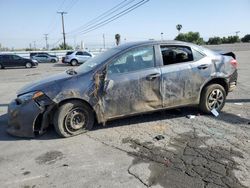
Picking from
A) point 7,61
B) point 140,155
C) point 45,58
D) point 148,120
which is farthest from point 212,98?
point 45,58

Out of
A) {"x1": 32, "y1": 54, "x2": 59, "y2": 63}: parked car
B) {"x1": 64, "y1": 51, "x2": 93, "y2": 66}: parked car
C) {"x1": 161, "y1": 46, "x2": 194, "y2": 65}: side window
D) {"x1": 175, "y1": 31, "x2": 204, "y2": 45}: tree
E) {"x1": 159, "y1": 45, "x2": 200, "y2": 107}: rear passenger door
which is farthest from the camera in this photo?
{"x1": 175, "y1": 31, "x2": 204, "y2": 45}: tree

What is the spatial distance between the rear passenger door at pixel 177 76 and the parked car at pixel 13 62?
2592 centimetres

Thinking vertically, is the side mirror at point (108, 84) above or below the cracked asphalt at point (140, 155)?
above

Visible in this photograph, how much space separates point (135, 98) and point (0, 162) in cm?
252

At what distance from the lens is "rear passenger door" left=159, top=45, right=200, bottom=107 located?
222 inches

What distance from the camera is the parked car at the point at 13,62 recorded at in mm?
28533

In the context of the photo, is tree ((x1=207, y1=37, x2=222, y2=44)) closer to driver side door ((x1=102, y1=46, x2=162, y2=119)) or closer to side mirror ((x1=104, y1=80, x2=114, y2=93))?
driver side door ((x1=102, y1=46, x2=162, y2=119))

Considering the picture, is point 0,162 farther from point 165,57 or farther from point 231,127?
point 231,127

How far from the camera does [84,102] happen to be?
526 cm

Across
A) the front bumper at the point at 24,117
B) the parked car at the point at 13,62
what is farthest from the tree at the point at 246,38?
the front bumper at the point at 24,117

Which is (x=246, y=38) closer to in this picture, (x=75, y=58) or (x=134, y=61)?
(x=75, y=58)

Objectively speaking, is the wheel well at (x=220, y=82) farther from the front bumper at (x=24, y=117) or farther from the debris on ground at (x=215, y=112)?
the front bumper at (x=24, y=117)

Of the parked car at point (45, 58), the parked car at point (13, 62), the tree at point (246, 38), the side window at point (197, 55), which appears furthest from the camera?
the tree at point (246, 38)

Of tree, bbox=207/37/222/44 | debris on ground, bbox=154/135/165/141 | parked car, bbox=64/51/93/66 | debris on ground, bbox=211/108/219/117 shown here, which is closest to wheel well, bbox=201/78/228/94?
debris on ground, bbox=211/108/219/117
